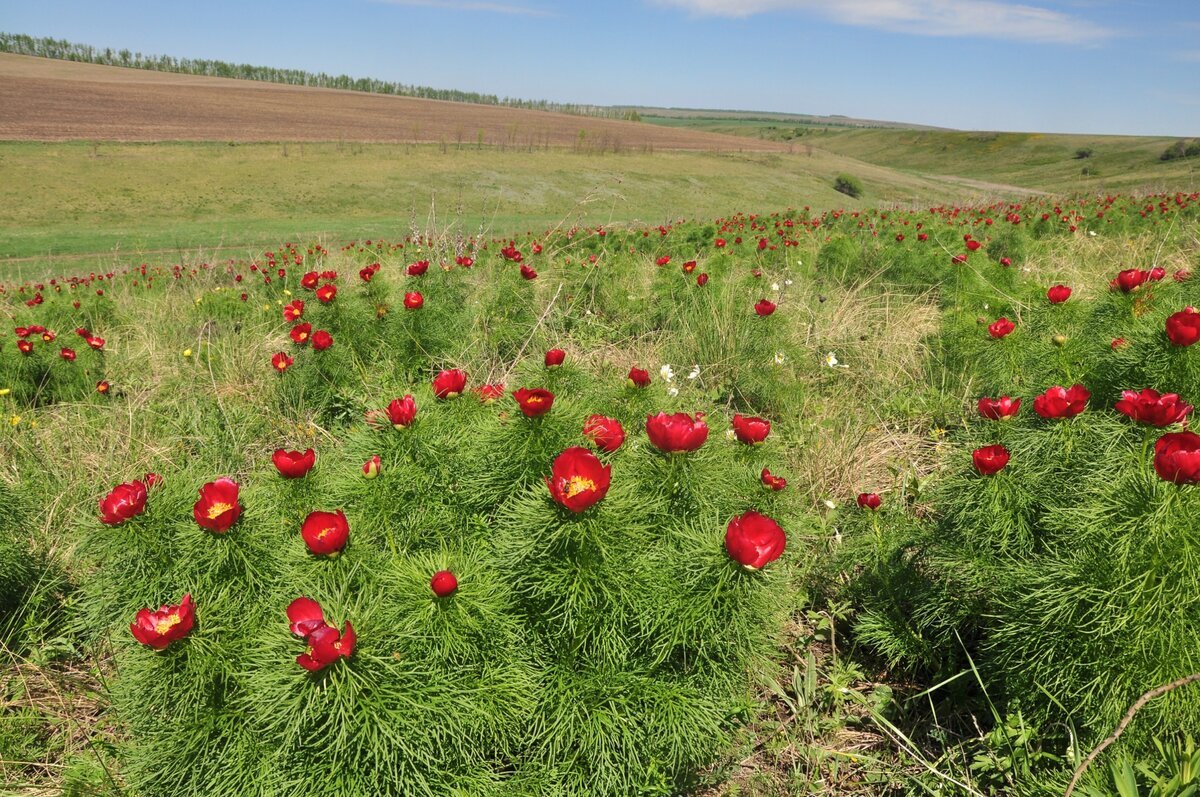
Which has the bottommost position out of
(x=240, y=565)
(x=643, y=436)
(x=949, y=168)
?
(x=240, y=565)

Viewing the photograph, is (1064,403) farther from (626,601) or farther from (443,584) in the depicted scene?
(443,584)

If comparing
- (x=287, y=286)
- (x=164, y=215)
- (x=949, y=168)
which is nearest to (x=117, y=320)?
(x=287, y=286)

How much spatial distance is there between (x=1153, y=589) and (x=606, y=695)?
124cm

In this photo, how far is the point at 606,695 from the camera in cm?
157

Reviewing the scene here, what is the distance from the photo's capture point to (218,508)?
157 cm

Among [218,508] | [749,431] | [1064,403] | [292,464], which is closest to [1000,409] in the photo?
[1064,403]

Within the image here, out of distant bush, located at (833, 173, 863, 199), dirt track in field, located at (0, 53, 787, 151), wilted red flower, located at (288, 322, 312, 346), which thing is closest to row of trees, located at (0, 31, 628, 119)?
dirt track in field, located at (0, 53, 787, 151)

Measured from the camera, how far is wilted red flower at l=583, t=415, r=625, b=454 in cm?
175

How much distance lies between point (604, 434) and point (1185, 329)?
5.80ft

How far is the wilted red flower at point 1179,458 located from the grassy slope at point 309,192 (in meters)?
14.3

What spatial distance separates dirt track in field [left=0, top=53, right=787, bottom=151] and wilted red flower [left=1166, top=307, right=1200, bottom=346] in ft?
132

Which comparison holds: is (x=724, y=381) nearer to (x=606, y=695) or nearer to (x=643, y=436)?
(x=643, y=436)

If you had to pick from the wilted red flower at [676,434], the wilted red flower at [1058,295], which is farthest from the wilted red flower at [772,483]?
the wilted red flower at [1058,295]

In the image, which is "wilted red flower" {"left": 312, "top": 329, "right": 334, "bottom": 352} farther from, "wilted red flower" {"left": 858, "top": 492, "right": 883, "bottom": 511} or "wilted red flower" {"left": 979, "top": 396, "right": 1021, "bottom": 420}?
"wilted red flower" {"left": 979, "top": 396, "right": 1021, "bottom": 420}
